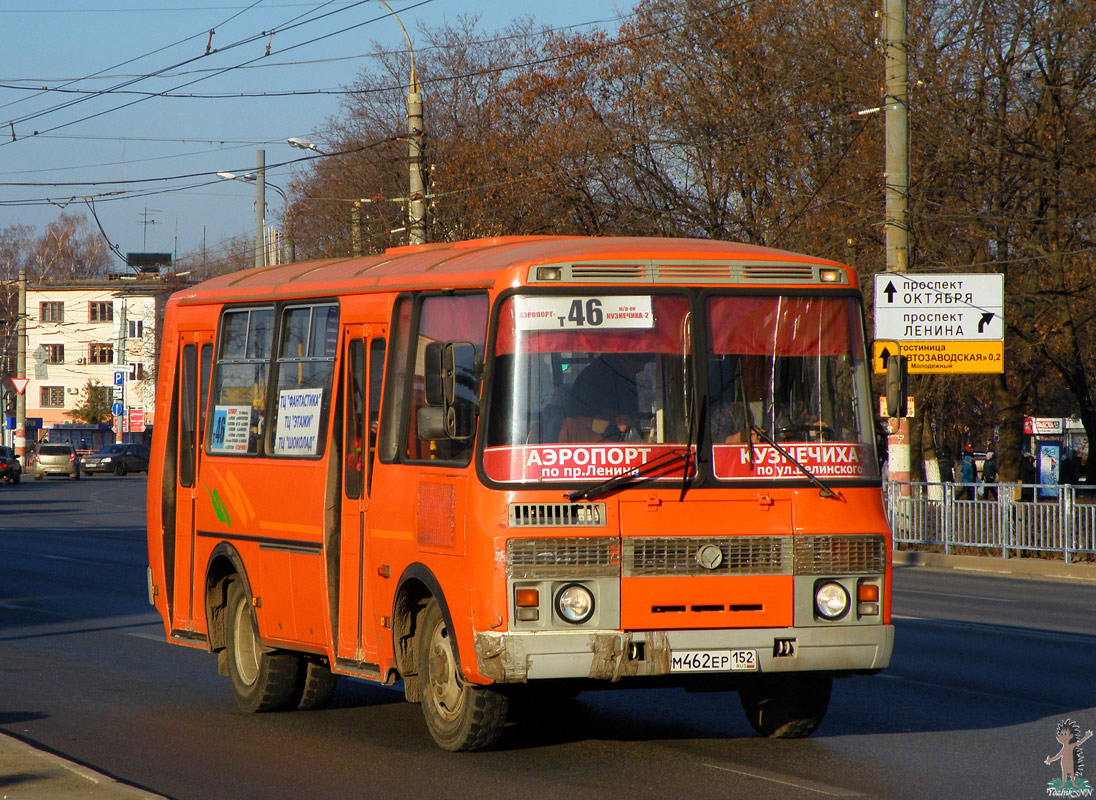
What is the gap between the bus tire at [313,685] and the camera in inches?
412

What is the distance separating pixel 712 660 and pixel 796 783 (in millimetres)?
714

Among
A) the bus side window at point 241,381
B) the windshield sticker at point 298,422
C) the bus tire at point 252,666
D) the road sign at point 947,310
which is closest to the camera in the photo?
the windshield sticker at point 298,422

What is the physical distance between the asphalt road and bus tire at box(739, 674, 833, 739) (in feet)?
0.28

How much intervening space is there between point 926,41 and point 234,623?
85.7 ft

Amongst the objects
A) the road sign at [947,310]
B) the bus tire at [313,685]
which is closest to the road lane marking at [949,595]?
the road sign at [947,310]

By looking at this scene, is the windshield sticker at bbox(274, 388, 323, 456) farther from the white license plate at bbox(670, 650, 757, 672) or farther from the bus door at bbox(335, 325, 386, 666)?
the white license plate at bbox(670, 650, 757, 672)

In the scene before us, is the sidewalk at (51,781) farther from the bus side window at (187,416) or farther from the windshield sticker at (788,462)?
the bus side window at (187,416)

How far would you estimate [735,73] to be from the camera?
37.7 m

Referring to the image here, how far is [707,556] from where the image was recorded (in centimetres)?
799

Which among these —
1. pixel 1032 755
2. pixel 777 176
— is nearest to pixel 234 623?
pixel 1032 755

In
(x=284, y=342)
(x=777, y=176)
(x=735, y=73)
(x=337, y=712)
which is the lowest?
(x=337, y=712)

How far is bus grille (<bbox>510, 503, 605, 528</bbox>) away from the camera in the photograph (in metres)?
7.83

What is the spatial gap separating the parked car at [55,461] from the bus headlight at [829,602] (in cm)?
6581

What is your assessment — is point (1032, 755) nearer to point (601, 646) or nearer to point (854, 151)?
point (601, 646)
